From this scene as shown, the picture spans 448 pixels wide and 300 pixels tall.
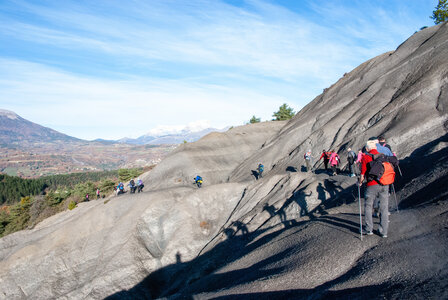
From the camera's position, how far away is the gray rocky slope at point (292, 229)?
8.77 metres

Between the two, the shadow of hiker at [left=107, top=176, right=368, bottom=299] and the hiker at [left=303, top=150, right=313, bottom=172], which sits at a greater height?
the hiker at [left=303, top=150, right=313, bottom=172]

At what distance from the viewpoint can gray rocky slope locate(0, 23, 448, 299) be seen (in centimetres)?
877

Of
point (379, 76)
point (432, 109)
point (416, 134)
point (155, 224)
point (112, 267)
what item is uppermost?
point (379, 76)

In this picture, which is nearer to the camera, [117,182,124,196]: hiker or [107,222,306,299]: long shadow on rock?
[107,222,306,299]: long shadow on rock

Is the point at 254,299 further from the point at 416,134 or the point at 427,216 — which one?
the point at 416,134

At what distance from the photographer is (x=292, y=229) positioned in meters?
14.4

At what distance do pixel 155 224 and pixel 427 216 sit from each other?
84.9 ft

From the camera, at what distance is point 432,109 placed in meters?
26.2

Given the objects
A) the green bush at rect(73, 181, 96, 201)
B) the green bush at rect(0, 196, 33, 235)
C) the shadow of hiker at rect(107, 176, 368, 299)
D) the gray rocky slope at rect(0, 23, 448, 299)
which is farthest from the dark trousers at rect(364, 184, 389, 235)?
the green bush at rect(0, 196, 33, 235)

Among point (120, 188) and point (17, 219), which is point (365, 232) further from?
point (17, 219)

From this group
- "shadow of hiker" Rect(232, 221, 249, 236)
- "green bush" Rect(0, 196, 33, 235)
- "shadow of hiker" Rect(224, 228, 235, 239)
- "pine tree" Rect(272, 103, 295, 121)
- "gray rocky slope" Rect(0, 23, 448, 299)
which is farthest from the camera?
"pine tree" Rect(272, 103, 295, 121)

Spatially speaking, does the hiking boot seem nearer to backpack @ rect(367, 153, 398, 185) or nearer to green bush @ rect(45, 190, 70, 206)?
backpack @ rect(367, 153, 398, 185)

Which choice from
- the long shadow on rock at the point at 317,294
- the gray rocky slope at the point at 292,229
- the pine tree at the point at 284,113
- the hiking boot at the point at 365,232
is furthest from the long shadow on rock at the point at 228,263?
the pine tree at the point at 284,113

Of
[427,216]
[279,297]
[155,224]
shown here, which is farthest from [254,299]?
[155,224]
